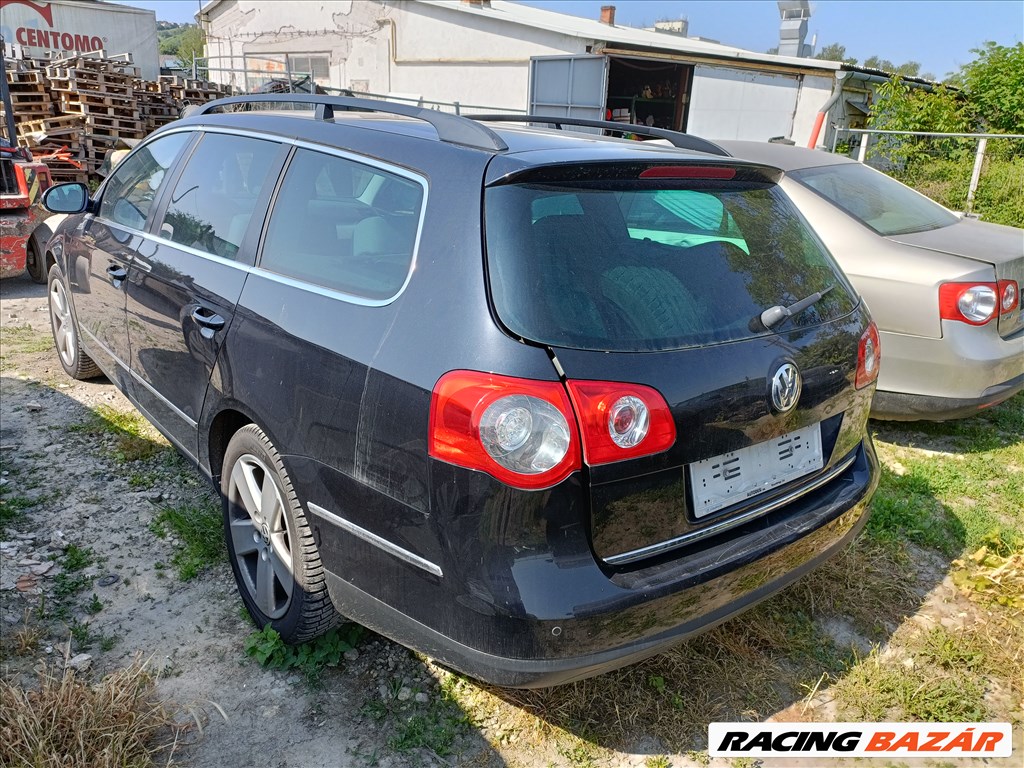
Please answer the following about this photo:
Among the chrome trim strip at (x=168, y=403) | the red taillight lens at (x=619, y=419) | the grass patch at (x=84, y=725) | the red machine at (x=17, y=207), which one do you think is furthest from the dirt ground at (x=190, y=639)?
the red machine at (x=17, y=207)

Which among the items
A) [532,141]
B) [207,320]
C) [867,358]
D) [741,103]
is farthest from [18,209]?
[741,103]

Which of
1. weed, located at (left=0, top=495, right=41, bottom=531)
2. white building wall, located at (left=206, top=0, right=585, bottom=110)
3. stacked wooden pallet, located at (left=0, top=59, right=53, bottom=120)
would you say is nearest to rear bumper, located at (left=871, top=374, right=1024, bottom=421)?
weed, located at (left=0, top=495, right=41, bottom=531)

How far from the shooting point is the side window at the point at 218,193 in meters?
2.86

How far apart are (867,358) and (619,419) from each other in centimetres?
123

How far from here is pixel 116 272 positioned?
3637mm

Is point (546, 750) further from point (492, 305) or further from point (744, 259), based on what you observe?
point (744, 259)

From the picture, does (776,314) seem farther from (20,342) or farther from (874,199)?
(20,342)

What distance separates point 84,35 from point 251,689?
28.5m

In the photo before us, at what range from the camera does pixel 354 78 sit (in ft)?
73.4

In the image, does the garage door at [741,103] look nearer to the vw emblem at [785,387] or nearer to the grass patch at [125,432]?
the grass patch at [125,432]

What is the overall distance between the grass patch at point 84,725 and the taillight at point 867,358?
246 cm

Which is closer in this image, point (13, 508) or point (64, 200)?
point (13, 508)

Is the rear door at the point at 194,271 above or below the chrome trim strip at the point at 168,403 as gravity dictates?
above

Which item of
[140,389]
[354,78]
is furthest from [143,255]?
[354,78]
